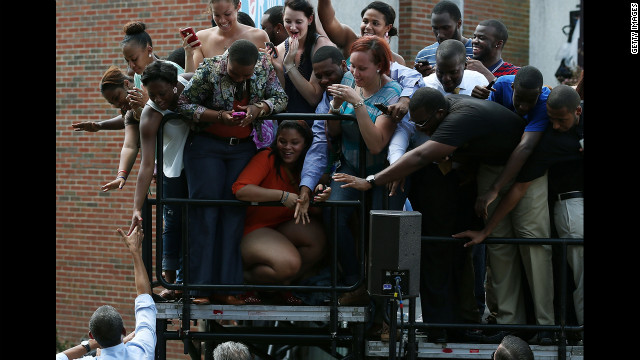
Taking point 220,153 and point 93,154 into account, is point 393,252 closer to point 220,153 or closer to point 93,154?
point 220,153

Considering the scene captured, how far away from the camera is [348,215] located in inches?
202

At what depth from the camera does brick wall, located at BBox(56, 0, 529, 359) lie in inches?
421

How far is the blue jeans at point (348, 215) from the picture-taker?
505 cm

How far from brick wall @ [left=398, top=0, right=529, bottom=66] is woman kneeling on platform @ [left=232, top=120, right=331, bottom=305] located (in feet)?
18.9

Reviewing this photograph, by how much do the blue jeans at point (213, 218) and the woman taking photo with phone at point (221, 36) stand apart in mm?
1008

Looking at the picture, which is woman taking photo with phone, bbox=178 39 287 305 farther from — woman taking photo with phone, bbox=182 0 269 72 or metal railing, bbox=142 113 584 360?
woman taking photo with phone, bbox=182 0 269 72

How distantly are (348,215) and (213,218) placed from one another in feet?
2.75

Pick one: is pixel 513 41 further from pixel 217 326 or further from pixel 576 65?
pixel 217 326

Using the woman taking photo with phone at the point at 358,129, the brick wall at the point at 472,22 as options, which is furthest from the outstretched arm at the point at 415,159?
the brick wall at the point at 472,22

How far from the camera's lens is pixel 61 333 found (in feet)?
37.0

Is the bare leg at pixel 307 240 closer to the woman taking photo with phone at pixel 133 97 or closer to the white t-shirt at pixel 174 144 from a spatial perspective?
the white t-shirt at pixel 174 144
